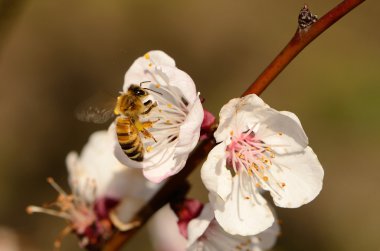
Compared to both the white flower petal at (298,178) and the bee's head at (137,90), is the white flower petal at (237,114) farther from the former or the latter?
the bee's head at (137,90)

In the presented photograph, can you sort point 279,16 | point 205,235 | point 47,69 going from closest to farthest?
point 205,235, point 47,69, point 279,16

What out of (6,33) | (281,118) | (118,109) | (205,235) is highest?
(281,118)

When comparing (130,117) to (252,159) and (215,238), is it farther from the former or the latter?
(215,238)

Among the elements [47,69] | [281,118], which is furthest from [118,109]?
[47,69]

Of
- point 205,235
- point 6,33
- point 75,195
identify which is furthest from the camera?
point 6,33

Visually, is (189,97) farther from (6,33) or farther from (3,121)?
(3,121)

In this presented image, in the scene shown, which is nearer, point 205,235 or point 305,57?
point 205,235

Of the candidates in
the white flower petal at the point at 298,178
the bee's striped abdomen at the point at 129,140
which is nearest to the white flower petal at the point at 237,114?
the white flower petal at the point at 298,178
